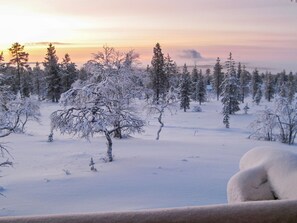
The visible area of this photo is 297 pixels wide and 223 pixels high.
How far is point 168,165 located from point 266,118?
74.2ft

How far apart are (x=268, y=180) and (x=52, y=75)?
71.3 metres

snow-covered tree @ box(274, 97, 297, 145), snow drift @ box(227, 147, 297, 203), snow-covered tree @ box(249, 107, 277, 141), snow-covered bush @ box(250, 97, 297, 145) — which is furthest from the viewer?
snow-covered tree @ box(249, 107, 277, 141)

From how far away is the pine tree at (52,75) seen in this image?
Result: 73062 millimetres

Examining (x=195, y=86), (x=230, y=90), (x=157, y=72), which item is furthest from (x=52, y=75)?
(x=195, y=86)

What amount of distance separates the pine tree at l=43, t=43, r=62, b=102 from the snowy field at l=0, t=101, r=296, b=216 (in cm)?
3274

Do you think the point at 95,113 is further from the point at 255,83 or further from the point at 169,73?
the point at 255,83

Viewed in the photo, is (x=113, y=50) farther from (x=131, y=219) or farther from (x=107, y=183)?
(x=131, y=219)

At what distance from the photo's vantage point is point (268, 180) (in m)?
4.71

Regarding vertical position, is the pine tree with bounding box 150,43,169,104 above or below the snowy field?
above

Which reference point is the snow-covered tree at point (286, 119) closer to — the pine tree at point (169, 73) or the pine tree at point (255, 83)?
the pine tree at point (169, 73)

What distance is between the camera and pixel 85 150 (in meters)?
33.4

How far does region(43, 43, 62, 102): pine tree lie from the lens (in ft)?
240

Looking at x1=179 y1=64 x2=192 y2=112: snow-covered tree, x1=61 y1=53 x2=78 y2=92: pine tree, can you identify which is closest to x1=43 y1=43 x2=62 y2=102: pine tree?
x1=61 y1=53 x2=78 y2=92: pine tree

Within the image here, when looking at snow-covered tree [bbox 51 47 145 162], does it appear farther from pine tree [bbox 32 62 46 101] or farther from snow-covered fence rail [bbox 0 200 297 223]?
pine tree [bbox 32 62 46 101]
